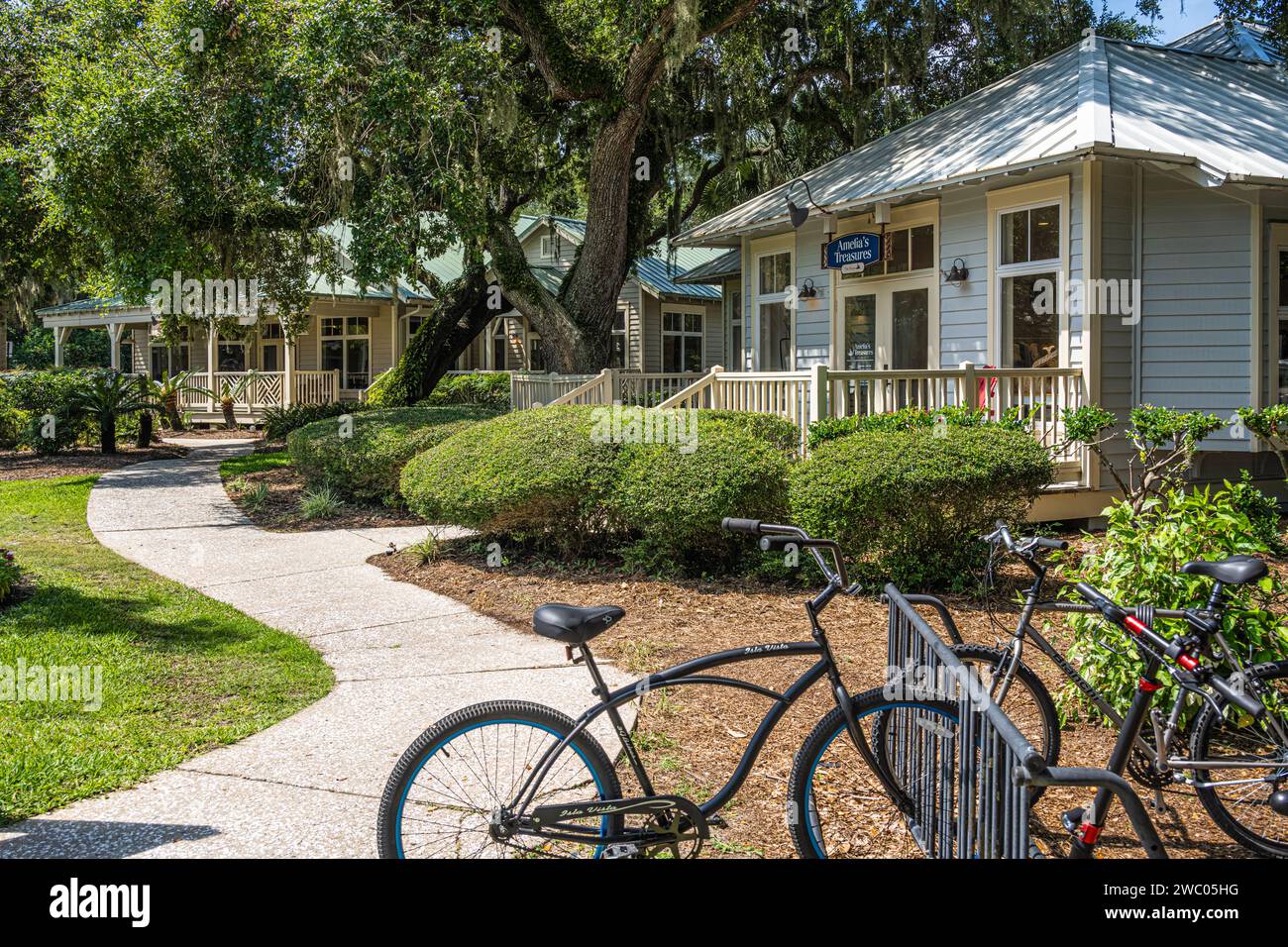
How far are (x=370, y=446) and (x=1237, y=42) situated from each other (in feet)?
43.9

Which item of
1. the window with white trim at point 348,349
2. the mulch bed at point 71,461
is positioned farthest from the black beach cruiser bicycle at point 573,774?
the window with white trim at point 348,349

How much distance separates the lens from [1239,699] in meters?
3.23

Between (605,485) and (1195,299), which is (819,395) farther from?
(1195,299)

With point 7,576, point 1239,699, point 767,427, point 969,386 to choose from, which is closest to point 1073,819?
point 1239,699

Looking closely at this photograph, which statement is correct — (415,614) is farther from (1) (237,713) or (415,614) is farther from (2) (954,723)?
(2) (954,723)

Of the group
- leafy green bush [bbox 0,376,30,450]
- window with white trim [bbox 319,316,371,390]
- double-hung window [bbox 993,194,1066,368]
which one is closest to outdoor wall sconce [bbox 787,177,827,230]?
double-hung window [bbox 993,194,1066,368]

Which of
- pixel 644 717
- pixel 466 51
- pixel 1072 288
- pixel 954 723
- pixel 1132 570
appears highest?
pixel 466 51

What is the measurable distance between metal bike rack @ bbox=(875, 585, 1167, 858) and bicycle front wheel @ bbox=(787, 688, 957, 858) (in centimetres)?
1

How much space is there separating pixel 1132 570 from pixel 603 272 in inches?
494

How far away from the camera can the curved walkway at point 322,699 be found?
3.91m

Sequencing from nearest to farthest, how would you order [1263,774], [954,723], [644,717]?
[954,723] → [1263,774] → [644,717]

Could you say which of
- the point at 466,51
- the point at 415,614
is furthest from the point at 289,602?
the point at 466,51

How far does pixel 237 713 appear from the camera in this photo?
17.7 feet

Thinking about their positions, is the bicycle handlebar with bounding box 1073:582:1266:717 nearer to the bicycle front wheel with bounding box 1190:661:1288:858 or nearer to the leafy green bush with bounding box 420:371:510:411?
the bicycle front wheel with bounding box 1190:661:1288:858
